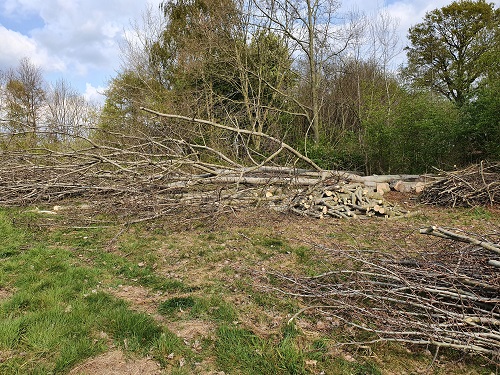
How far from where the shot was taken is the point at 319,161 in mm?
12992

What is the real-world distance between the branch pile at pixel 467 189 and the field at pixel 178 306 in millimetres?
1872

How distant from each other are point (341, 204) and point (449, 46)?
17326mm

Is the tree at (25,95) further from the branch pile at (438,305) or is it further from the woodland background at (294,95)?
the branch pile at (438,305)

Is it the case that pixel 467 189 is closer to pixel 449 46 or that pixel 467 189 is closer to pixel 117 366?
pixel 117 366

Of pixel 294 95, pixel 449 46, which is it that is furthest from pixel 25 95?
pixel 449 46

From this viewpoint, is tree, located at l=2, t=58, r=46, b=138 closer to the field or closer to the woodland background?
the woodland background

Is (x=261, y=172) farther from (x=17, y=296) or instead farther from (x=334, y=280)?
(x=17, y=296)

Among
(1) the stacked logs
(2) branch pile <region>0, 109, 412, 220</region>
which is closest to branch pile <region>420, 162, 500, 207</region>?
(1) the stacked logs

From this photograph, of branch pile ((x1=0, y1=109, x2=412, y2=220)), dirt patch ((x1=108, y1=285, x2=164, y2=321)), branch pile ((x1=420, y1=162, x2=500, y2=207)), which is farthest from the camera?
Result: branch pile ((x1=420, y1=162, x2=500, y2=207))

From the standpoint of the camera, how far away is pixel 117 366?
2271 mm

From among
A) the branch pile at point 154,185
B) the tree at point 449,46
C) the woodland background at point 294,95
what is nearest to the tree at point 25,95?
the woodland background at point 294,95

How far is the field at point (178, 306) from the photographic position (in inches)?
91.1

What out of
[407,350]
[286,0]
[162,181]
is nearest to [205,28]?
[286,0]

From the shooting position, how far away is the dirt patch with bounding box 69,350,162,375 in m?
2.21
